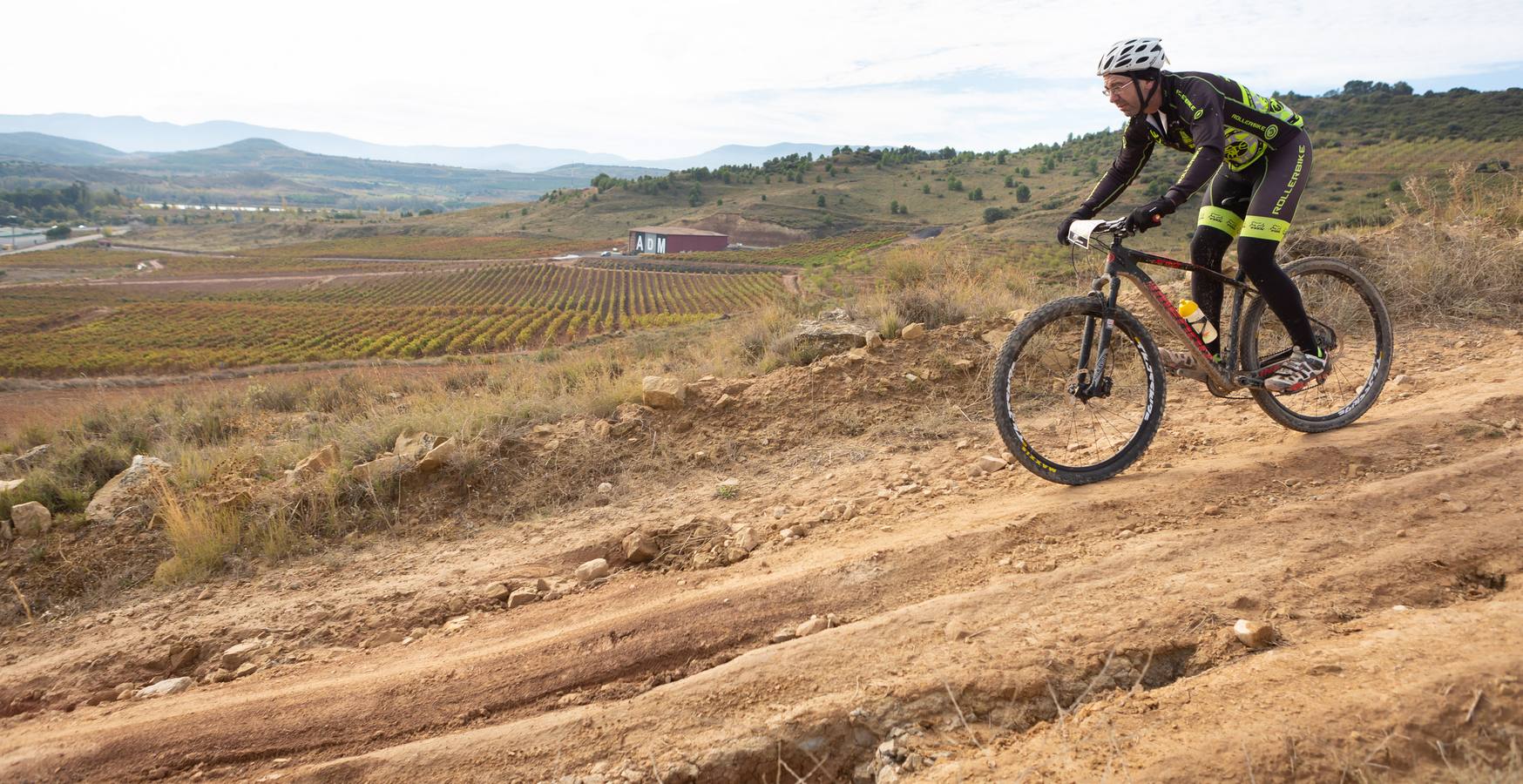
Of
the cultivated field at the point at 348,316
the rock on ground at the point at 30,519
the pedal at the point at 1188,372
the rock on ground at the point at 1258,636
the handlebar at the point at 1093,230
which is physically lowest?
the cultivated field at the point at 348,316

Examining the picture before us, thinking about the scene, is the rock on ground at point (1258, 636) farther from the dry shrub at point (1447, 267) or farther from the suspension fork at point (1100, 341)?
the dry shrub at point (1447, 267)

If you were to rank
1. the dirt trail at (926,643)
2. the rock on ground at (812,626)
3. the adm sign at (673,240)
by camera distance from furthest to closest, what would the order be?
the adm sign at (673,240) < the rock on ground at (812,626) < the dirt trail at (926,643)

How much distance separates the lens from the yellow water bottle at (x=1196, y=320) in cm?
421

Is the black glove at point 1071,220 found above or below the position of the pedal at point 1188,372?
above

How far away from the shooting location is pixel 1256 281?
420 centimetres

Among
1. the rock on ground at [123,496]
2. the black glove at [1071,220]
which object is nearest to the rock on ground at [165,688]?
the rock on ground at [123,496]

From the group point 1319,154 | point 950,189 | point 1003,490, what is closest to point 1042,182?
point 950,189

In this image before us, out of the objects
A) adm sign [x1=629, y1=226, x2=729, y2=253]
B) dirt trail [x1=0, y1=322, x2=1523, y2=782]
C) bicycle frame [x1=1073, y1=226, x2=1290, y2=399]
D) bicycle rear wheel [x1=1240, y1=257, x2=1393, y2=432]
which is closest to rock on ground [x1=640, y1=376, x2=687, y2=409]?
dirt trail [x1=0, y1=322, x2=1523, y2=782]

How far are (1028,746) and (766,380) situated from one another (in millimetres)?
4441

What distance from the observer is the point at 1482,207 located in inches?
348

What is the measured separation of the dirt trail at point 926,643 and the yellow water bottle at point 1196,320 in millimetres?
733

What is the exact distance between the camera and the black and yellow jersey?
375 cm

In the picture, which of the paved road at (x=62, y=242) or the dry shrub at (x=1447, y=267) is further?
the paved road at (x=62, y=242)

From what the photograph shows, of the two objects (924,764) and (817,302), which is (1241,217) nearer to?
(924,764)
